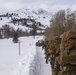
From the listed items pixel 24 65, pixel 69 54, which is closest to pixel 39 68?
pixel 24 65

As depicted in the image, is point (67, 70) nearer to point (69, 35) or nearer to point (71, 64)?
point (71, 64)

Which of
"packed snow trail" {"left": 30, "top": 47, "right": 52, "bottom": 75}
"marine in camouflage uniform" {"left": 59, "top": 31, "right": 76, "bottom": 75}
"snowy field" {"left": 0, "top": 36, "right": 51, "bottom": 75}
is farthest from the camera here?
"packed snow trail" {"left": 30, "top": 47, "right": 52, "bottom": 75}

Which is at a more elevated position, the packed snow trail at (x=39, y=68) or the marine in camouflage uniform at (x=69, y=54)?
the marine in camouflage uniform at (x=69, y=54)

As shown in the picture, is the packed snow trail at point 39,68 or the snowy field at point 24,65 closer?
the snowy field at point 24,65

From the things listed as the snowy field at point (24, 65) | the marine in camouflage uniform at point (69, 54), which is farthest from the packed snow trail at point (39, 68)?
the marine in camouflage uniform at point (69, 54)

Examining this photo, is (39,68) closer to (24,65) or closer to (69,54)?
(24,65)

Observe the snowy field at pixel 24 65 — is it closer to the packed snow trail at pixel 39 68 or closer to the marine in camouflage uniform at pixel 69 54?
the packed snow trail at pixel 39 68

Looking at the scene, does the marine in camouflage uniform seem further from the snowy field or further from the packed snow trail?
the packed snow trail

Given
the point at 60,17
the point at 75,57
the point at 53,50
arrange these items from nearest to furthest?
1. the point at 75,57
2. the point at 53,50
3. the point at 60,17

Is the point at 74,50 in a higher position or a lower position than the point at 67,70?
higher

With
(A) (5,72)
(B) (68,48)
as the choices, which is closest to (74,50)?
(B) (68,48)

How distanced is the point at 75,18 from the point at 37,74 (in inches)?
1893

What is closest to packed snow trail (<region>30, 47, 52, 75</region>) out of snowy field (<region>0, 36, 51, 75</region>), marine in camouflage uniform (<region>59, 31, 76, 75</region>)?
snowy field (<region>0, 36, 51, 75</region>)

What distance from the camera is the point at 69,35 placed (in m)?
6.85
